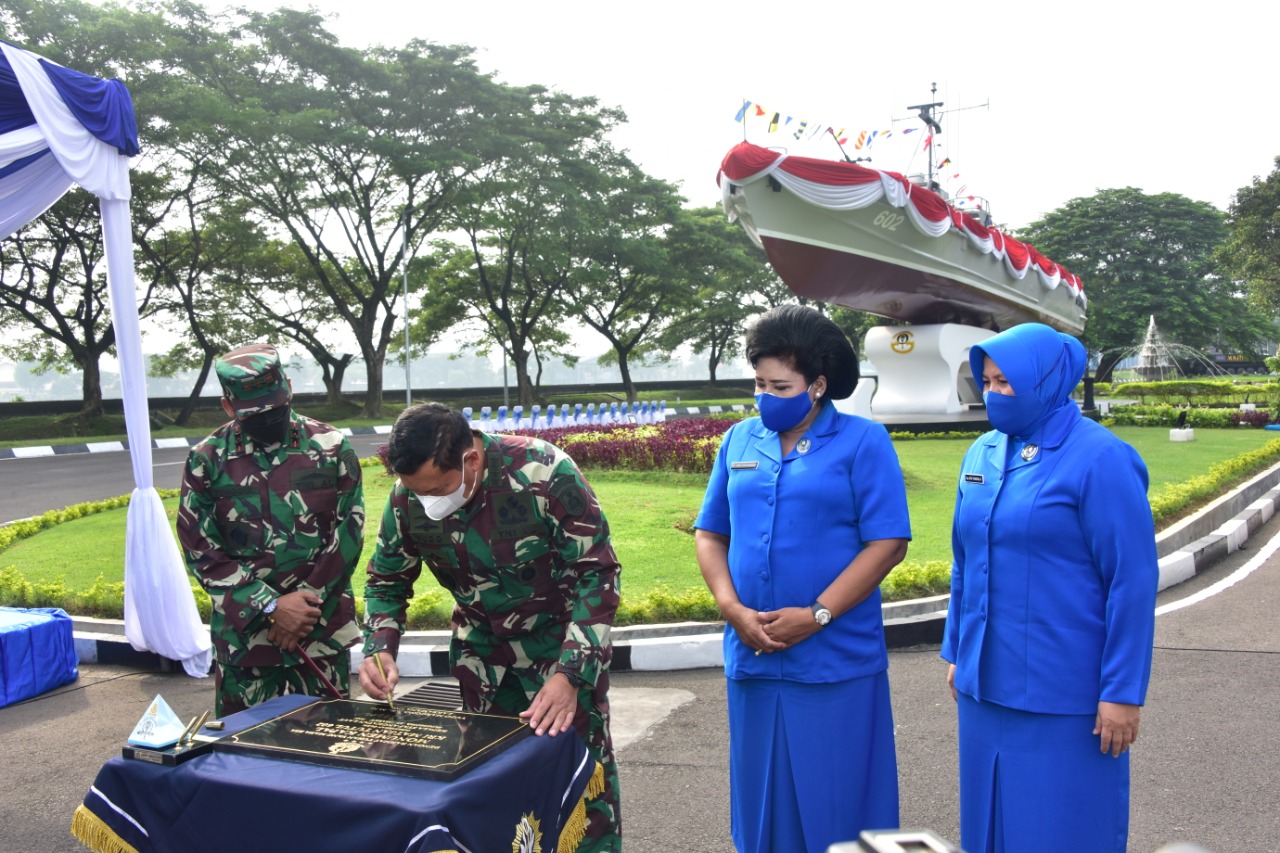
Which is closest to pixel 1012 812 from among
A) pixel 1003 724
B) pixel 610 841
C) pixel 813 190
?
pixel 1003 724

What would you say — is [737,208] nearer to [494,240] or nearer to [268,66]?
[268,66]

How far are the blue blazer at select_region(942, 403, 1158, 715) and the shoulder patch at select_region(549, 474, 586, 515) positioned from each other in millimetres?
914

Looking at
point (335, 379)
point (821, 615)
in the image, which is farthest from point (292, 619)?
point (335, 379)

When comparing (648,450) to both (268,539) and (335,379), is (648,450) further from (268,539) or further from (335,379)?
(335,379)

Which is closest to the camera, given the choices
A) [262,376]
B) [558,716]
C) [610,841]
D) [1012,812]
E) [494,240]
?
[558,716]

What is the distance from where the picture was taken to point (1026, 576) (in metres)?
2.13

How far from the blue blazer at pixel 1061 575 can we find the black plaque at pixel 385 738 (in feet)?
3.52

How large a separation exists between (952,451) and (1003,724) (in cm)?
1229

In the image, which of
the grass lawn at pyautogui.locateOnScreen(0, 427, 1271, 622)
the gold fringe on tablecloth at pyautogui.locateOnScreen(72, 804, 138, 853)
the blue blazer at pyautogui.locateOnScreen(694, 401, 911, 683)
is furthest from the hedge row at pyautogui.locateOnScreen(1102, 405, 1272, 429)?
the gold fringe on tablecloth at pyautogui.locateOnScreen(72, 804, 138, 853)

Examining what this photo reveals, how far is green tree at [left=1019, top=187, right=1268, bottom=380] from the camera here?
3941cm

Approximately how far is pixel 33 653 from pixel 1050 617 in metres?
4.30

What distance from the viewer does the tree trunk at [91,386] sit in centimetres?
2284

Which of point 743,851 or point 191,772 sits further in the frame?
point 743,851

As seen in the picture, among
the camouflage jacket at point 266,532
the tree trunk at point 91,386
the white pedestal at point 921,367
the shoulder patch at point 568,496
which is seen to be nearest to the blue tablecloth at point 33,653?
the camouflage jacket at point 266,532
